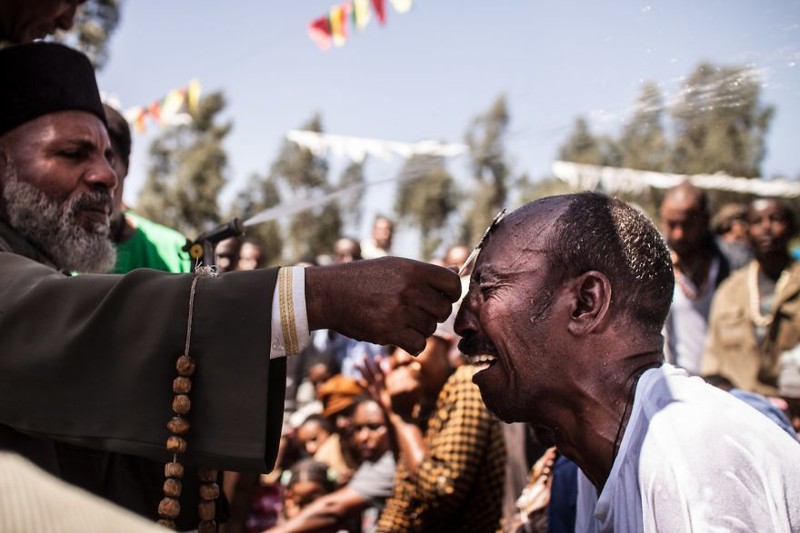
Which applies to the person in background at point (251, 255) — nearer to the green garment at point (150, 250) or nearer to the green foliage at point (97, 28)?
the green garment at point (150, 250)

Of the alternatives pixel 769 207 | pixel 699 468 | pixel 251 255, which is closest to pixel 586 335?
pixel 699 468

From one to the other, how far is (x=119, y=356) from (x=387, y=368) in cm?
313

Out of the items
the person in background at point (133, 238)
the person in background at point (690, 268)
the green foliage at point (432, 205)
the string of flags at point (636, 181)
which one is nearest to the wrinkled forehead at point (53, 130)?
the person in background at point (133, 238)

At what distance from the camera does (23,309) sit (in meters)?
2.58

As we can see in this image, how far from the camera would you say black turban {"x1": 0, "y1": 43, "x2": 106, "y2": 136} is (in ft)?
11.9

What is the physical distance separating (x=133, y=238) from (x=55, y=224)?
135cm

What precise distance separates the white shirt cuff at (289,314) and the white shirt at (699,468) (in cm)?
95

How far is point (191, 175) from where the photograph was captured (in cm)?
3030

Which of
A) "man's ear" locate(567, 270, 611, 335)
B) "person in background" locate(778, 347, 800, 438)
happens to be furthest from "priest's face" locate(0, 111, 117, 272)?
"person in background" locate(778, 347, 800, 438)

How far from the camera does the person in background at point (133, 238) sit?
469 centimetres

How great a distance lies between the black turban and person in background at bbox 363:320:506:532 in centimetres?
202

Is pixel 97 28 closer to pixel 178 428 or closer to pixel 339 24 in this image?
pixel 339 24

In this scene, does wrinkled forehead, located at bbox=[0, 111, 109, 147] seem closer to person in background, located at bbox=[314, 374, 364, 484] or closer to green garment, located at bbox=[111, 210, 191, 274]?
green garment, located at bbox=[111, 210, 191, 274]

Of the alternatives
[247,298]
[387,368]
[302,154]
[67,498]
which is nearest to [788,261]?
[387,368]
